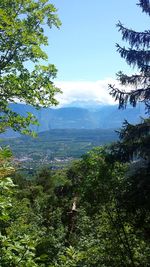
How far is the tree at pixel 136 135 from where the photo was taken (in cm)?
1623

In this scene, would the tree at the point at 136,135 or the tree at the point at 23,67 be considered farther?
the tree at the point at 136,135

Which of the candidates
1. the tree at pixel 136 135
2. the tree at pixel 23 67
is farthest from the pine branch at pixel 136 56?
the tree at pixel 23 67

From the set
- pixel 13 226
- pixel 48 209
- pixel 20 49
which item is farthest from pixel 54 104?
pixel 48 209

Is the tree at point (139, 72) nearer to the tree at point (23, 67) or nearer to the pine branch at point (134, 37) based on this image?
the pine branch at point (134, 37)

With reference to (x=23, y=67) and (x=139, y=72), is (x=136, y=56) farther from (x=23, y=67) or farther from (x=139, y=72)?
(x=23, y=67)

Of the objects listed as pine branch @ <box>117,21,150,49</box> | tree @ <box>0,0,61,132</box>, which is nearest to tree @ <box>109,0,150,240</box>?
pine branch @ <box>117,21,150,49</box>

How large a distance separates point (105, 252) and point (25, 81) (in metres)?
10.8

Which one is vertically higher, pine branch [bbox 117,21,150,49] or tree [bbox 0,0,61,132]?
pine branch [bbox 117,21,150,49]

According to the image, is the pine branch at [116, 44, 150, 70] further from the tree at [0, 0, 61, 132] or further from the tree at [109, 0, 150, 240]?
the tree at [0, 0, 61, 132]

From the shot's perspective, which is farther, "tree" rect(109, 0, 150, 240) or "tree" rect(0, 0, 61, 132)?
"tree" rect(109, 0, 150, 240)

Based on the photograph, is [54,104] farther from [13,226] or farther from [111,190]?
[13,226]

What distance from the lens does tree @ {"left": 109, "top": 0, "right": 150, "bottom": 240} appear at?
16234 millimetres

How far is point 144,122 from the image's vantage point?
1719 centimetres

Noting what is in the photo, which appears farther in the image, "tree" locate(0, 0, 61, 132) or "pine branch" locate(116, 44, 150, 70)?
"pine branch" locate(116, 44, 150, 70)
